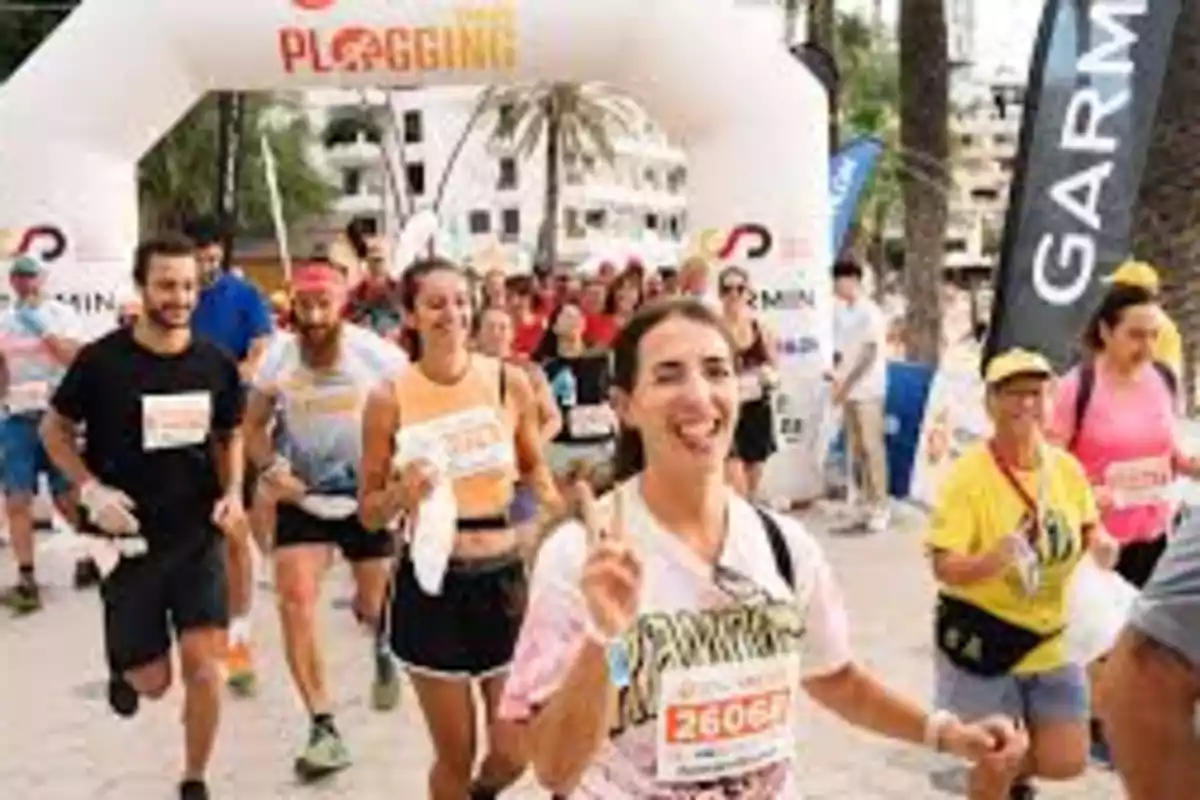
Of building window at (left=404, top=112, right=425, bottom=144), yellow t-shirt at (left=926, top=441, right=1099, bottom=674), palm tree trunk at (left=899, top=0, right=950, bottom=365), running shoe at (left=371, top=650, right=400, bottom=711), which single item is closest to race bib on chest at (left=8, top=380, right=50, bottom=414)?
running shoe at (left=371, top=650, right=400, bottom=711)

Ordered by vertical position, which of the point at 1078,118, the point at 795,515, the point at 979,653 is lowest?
the point at 795,515

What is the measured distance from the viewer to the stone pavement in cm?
632

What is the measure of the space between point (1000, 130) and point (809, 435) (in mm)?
127560

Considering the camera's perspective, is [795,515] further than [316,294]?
Yes

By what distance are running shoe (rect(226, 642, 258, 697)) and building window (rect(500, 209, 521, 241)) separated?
87.7 meters

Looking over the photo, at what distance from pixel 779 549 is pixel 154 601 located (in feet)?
11.4

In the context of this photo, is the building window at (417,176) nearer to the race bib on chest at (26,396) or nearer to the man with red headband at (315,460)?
the race bib on chest at (26,396)

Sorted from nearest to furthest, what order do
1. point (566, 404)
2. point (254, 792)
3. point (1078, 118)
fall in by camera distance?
point (254, 792), point (1078, 118), point (566, 404)

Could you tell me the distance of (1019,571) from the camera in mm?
4961

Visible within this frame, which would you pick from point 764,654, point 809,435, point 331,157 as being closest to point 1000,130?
point 331,157

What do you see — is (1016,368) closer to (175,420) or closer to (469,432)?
(469,432)

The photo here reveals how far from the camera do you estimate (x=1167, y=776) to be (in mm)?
2330

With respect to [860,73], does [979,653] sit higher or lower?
lower

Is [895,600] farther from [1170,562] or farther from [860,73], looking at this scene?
[860,73]
